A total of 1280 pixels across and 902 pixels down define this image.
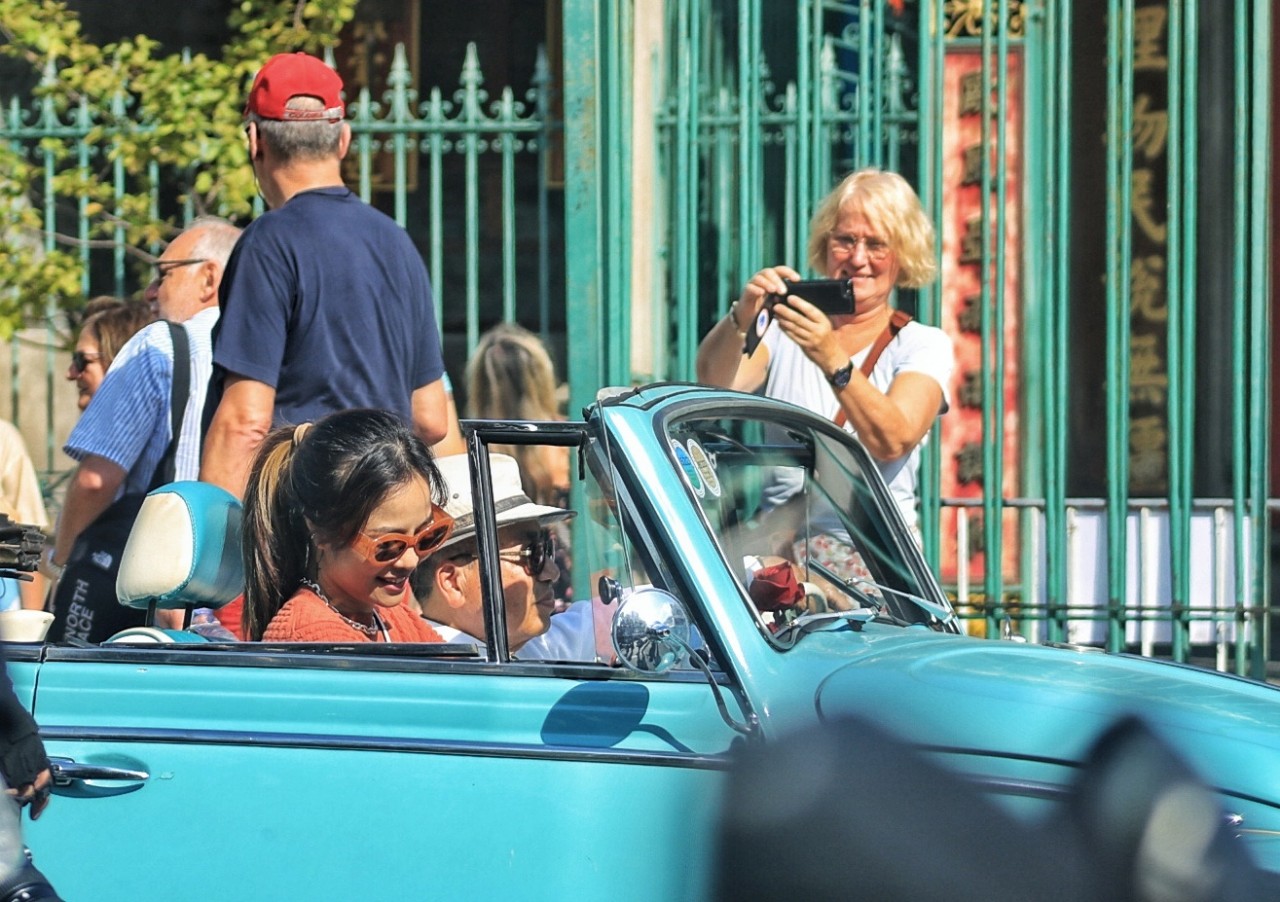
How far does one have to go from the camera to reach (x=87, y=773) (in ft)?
8.69

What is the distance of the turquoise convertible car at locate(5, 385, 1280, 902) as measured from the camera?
96.4 inches

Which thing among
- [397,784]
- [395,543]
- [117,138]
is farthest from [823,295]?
[117,138]

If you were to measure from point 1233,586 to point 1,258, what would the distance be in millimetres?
4982

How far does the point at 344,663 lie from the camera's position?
8.91 feet

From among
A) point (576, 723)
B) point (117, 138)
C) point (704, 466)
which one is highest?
point (117, 138)

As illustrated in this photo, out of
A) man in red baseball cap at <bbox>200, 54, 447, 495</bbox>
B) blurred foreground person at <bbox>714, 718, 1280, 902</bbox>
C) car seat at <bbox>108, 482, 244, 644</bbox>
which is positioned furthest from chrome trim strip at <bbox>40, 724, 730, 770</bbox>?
man in red baseball cap at <bbox>200, 54, 447, 495</bbox>

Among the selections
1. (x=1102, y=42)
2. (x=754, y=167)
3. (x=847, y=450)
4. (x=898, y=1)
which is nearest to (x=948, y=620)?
(x=847, y=450)

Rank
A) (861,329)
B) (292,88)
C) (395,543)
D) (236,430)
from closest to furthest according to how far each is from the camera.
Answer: (395,543) → (236,430) → (292,88) → (861,329)

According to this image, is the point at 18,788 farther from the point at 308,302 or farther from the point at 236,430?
the point at 308,302

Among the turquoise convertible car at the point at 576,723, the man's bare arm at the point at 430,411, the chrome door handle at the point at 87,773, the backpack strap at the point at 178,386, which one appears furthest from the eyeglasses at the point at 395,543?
the backpack strap at the point at 178,386

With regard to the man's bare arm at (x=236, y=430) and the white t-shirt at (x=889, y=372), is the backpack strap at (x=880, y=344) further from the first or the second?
the man's bare arm at (x=236, y=430)

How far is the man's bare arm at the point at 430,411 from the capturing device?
4367 mm

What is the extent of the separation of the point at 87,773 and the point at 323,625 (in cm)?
46

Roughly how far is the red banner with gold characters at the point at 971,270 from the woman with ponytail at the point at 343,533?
3.81 metres
